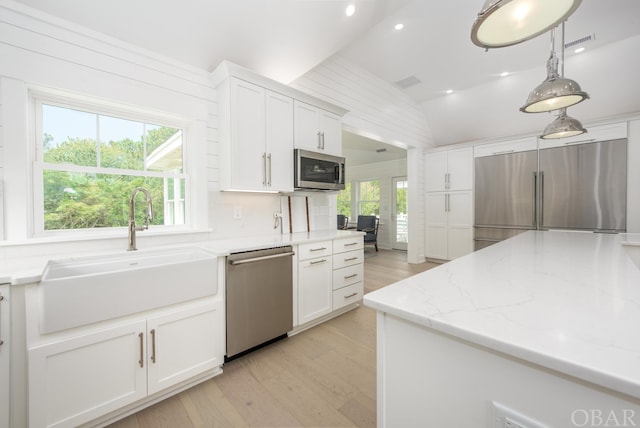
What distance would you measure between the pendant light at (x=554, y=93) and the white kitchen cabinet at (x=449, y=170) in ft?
11.0

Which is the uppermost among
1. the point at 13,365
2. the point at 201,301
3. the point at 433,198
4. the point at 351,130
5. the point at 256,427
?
the point at 351,130

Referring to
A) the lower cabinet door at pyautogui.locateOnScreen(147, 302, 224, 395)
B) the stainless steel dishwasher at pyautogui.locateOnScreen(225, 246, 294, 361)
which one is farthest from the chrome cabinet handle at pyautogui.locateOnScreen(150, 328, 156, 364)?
the stainless steel dishwasher at pyautogui.locateOnScreen(225, 246, 294, 361)

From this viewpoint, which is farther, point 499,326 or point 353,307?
point 353,307

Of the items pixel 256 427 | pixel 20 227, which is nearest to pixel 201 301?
pixel 256 427

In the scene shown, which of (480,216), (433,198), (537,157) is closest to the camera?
(537,157)

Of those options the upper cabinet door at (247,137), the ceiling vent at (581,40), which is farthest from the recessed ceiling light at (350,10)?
the ceiling vent at (581,40)

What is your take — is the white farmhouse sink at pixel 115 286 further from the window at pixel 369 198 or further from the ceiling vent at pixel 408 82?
the window at pixel 369 198

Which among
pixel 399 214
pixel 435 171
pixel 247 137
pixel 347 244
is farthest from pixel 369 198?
pixel 247 137

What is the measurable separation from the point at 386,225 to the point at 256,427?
6.50 m

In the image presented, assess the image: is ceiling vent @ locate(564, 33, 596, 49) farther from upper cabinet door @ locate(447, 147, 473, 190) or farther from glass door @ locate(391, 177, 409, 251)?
glass door @ locate(391, 177, 409, 251)

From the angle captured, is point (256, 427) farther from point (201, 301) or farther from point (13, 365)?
point (13, 365)

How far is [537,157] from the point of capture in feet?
13.7

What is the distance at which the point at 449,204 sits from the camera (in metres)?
5.14

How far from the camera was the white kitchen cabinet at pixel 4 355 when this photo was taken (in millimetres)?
1214
